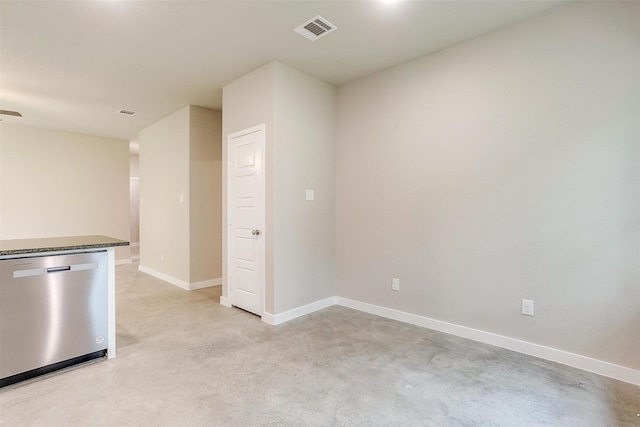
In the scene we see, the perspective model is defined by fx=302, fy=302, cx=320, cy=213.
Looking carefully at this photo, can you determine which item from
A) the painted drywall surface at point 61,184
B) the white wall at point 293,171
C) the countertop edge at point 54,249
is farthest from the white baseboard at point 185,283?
the countertop edge at point 54,249

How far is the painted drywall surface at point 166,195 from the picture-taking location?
4662mm

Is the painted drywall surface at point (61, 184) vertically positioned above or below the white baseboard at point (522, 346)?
above

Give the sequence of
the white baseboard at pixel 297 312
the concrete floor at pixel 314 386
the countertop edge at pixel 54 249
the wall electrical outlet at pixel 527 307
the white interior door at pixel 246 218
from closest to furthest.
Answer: the concrete floor at pixel 314 386 < the countertop edge at pixel 54 249 < the wall electrical outlet at pixel 527 307 < the white baseboard at pixel 297 312 < the white interior door at pixel 246 218

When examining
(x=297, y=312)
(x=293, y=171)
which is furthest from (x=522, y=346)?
(x=293, y=171)

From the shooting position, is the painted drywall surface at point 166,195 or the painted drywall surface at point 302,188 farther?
the painted drywall surface at point 166,195

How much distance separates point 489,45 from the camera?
267 cm

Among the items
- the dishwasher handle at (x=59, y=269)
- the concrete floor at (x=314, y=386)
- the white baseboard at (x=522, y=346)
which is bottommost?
the concrete floor at (x=314, y=386)

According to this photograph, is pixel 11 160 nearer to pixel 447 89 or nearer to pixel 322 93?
pixel 322 93

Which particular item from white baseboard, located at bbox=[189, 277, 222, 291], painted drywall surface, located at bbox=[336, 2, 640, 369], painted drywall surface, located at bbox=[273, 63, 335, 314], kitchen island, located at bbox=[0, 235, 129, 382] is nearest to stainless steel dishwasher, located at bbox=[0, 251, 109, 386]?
kitchen island, located at bbox=[0, 235, 129, 382]

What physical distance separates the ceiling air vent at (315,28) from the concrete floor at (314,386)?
275 centimetres

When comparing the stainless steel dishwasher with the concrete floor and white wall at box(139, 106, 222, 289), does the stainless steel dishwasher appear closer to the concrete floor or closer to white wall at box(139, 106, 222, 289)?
the concrete floor

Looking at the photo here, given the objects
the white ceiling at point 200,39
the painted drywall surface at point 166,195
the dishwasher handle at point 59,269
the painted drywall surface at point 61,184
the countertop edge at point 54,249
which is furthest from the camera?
the painted drywall surface at point 61,184

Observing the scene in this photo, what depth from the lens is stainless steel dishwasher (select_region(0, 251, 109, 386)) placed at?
1972 mm

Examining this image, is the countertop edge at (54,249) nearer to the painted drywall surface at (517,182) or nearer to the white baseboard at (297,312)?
the white baseboard at (297,312)
